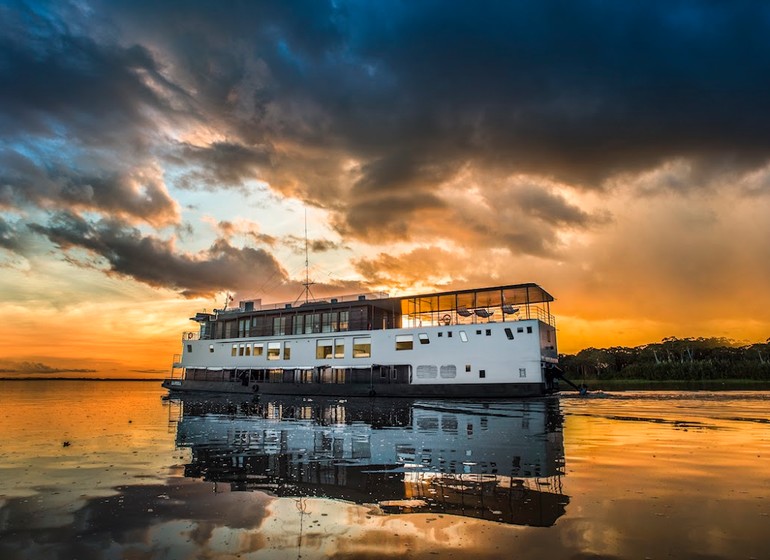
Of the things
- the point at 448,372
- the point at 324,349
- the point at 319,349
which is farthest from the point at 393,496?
the point at 319,349

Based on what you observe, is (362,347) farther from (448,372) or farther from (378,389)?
(448,372)

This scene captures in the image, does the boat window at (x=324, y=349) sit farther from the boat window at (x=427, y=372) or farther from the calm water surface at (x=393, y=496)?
the calm water surface at (x=393, y=496)

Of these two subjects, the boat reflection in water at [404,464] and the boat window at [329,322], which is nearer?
the boat reflection in water at [404,464]

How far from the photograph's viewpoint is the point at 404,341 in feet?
140

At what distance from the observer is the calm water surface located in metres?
5.70

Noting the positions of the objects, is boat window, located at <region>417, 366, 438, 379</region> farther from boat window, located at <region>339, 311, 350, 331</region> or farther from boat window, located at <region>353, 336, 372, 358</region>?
boat window, located at <region>339, 311, 350, 331</region>

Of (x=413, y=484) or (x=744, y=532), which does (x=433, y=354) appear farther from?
(x=744, y=532)

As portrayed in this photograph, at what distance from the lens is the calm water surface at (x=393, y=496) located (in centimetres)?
570

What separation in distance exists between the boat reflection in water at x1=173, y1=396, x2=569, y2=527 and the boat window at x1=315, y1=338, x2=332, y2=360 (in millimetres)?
27247

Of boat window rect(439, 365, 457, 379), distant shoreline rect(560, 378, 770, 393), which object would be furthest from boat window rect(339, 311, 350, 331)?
distant shoreline rect(560, 378, 770, 393)

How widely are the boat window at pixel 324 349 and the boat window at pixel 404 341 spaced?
809 centimetres

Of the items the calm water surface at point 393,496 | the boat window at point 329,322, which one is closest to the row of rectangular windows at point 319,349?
the boat window at point 329,322

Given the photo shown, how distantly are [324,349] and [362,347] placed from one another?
15.5 ft

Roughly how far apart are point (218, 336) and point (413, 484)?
52.6 metres
